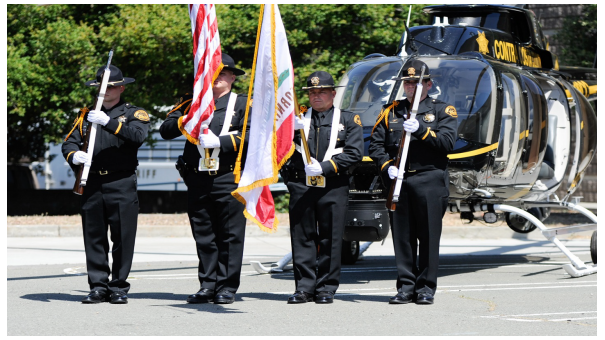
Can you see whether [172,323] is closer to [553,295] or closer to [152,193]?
[553,295]

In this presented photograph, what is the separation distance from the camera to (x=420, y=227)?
7.51 meters

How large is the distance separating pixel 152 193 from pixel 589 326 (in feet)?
52.7

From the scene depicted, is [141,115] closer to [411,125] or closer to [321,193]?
[321,193]

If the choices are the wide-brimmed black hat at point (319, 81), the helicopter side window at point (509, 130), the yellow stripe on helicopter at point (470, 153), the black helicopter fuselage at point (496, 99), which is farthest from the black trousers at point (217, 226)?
the helicopter side window at point (509, 130)

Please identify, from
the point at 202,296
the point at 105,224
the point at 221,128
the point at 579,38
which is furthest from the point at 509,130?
the point at 579,38

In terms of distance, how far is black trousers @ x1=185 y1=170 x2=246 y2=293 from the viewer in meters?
7.21

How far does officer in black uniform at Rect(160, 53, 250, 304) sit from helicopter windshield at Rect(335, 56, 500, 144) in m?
2.38

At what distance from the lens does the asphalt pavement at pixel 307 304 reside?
20.2ft

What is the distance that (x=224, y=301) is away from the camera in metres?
7.21

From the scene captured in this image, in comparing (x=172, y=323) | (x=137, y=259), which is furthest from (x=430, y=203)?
(x=137, y=259)

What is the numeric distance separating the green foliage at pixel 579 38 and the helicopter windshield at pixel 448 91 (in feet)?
35.2

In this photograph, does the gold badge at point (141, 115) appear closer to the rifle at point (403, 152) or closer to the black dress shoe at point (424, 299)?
the rifle at point (403, 152)

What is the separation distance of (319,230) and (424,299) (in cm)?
104

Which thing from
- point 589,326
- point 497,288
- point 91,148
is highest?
point 91,148
